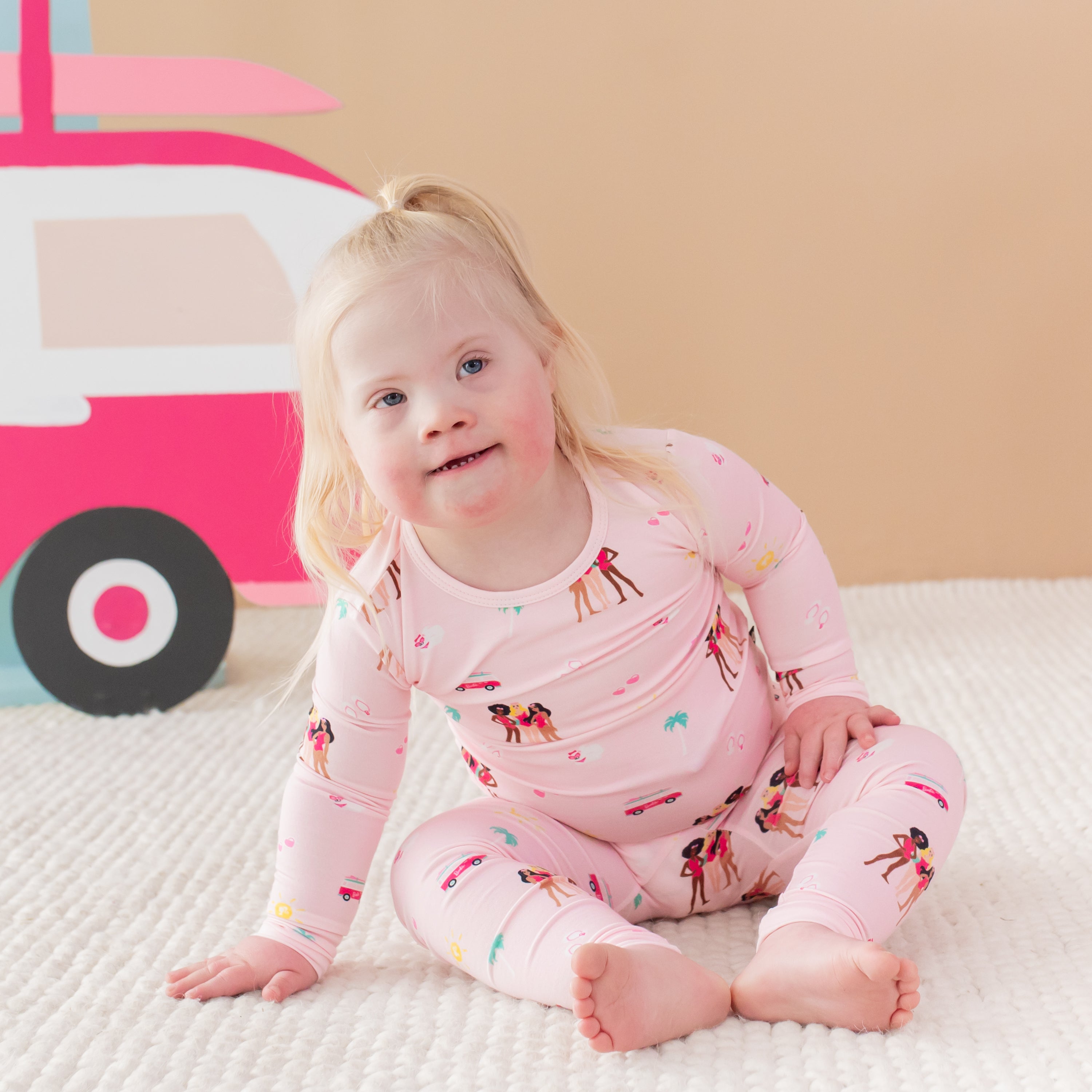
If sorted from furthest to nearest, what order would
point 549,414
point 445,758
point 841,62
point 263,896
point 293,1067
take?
point 841,62, point 445,758, point 263,896, point 549,414, point 293,1067

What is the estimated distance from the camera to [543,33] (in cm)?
142

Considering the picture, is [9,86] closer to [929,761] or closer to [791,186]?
[791,186]

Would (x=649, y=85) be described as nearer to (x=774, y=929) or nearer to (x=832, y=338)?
(x=832, y=338)

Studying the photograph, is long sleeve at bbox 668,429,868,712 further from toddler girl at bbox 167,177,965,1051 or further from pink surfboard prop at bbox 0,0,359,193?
pink surfboard prop at bbox 0,0,359,193

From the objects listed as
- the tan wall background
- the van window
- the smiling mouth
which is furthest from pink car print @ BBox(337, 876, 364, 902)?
the tan wall background

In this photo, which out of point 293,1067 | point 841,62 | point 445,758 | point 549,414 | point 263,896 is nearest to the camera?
point 293,1067

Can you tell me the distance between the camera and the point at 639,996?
1.61ft

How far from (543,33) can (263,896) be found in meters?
1.08

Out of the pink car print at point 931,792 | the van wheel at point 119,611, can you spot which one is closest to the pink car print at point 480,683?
the pink car print at point 931,792

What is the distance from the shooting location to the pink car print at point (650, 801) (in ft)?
2.12

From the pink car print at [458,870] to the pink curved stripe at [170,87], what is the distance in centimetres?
86

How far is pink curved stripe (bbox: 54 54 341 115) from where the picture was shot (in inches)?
45.4

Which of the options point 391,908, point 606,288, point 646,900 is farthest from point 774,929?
point 606,288

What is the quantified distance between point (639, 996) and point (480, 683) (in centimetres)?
20
